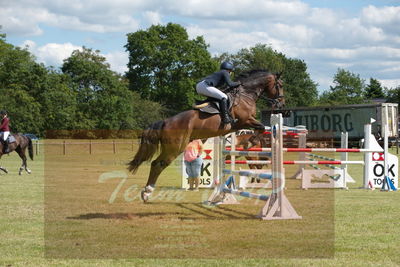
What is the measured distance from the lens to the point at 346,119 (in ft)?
143

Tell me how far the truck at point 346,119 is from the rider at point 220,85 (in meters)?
30.8

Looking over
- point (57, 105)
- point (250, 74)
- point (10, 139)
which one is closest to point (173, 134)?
point (250, 74)

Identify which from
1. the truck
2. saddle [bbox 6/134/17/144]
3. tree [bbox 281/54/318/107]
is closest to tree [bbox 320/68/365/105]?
tree [bbox 281/54/318/107]

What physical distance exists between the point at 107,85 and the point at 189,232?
175 ft

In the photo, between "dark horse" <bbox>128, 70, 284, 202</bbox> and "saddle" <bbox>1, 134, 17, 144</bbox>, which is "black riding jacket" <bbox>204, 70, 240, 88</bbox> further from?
"saddle" <bbox>1, 134, 17, 144</bbox>

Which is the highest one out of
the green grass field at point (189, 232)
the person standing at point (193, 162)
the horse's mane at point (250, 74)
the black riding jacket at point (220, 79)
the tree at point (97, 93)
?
the tree at point (97, 93)

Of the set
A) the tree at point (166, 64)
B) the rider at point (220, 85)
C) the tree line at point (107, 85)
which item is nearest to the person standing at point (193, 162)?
the rider at point (220, 85)

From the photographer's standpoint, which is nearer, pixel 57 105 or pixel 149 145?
pixel 149 145

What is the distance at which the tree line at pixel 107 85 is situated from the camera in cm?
5253

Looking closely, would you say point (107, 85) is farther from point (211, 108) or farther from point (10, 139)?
point (211, 108)

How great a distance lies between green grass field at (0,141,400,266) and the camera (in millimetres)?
6004

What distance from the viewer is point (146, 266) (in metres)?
5.61

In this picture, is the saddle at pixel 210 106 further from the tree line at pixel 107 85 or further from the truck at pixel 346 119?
the tree line at pixel 107 85

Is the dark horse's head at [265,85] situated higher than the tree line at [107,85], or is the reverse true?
the tree line at [107,85]
